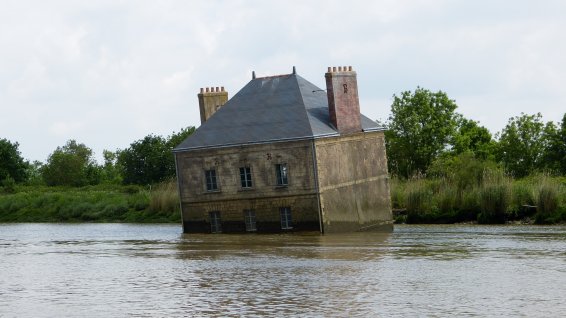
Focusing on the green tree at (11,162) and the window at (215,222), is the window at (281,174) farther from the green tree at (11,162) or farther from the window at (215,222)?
the green tree at (11,162)

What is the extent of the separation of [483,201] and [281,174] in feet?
27.5

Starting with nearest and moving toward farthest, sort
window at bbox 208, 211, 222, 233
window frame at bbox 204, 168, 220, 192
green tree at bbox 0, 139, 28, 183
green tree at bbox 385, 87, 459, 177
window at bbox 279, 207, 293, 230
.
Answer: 1. window at bbox 279, 207, 293, 230
2. window frame at bbox 204, 168, 220, 192
3. window at bbox 208, 211, 222, 233
4. green tree at bbox 385, 87, 459, 177
5. green tree at bbox 0, 139, 28, 183

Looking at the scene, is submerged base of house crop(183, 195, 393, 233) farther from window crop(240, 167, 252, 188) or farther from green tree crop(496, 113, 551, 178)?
green tree crop(496, 113, 551, 178)

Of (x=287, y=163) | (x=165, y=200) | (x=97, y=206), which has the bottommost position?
(x=165, y=200)

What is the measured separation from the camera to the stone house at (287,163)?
4412 cm

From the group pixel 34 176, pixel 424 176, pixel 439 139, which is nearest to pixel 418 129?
pixel 439 139

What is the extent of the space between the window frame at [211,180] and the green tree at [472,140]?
33450mm

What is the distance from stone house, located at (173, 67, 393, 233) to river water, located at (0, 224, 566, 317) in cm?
152

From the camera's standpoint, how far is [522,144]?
249ft

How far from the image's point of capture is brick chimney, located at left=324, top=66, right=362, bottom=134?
1780 inches

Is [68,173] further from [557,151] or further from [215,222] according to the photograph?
[215,222]

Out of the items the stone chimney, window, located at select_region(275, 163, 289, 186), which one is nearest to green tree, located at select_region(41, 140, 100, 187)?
the stone chimney

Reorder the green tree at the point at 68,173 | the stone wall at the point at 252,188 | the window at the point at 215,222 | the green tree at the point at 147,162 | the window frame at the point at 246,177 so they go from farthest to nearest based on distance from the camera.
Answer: the green tree at the point at 68,173 → the green tree at the point at 147,162 → the window at the point at 215,222 → the window frame at the point at 246,177 → the stone wall at the point at 252,188

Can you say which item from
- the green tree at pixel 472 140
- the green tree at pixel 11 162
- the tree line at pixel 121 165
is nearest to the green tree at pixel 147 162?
the tree line at pixel 121 165
